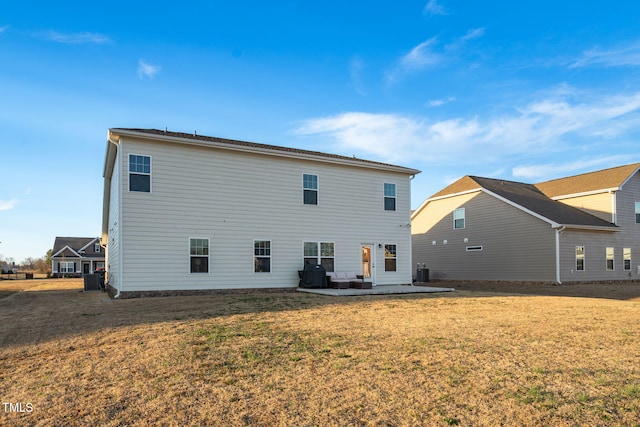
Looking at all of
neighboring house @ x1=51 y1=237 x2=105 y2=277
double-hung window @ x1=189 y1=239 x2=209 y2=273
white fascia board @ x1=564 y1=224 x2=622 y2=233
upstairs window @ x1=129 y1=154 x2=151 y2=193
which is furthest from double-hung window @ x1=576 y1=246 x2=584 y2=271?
neighboring house @ x1=51 y1=237 x2=105 y2=277

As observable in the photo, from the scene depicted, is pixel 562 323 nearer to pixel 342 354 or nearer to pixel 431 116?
pixel 342 354

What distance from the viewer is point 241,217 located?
15.5 m

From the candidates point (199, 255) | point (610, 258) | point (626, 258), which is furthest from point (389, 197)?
point (626, 258)

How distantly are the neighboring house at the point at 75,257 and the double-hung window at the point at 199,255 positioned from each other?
42.2 metres

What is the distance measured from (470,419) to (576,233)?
73.4ft

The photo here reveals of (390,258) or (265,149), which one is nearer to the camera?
(265,149)

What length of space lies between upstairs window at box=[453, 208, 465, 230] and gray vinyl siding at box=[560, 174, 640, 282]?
224 inches

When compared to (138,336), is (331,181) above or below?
above

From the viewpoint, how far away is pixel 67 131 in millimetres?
16016

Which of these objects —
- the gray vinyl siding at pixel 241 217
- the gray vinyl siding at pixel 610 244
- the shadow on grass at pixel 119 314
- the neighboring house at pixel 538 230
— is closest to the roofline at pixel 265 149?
the gray vinyl siding at pixel 241 217

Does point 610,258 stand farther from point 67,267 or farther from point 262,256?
point 67,267

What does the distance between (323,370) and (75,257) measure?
57191 millimetres

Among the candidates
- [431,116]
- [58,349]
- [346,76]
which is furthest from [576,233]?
[58,349]

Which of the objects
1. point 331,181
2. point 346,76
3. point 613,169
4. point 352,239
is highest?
point 346,76
